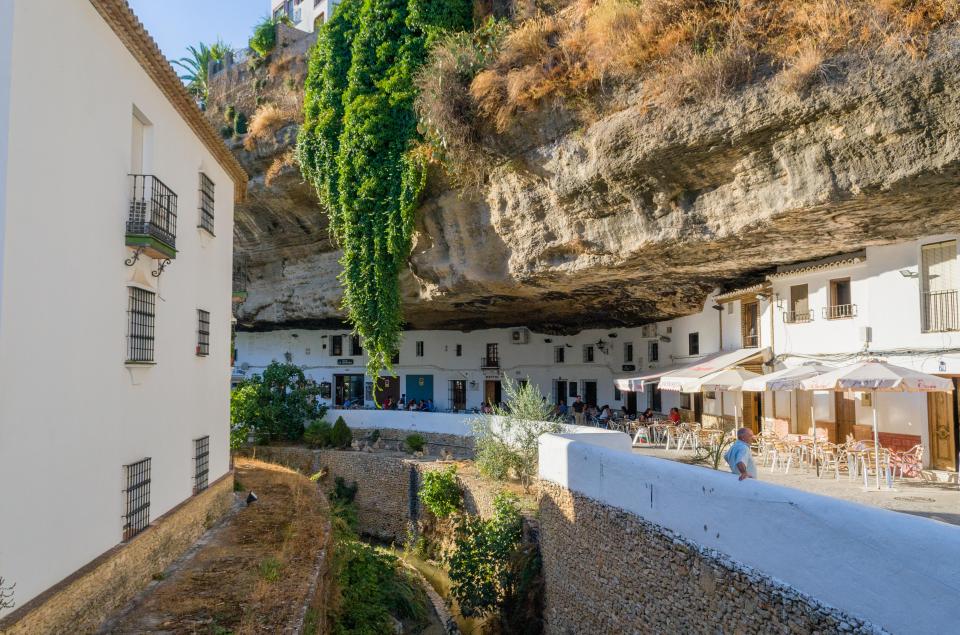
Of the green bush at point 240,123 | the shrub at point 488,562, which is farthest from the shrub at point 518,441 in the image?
the green bush at point 240,123

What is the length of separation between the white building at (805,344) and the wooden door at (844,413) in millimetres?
24

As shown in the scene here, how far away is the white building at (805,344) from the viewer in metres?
11.4

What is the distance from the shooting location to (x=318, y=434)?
73.4ft

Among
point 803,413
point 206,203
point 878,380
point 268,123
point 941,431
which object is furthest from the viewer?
point 268,123

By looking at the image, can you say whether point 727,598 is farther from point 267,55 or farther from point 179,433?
point 267,55

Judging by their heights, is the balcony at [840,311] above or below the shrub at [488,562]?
above

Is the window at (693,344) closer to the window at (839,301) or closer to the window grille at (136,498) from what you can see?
the window at (839,301)

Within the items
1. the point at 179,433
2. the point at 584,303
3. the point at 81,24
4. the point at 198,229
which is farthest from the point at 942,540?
the point at 584,303

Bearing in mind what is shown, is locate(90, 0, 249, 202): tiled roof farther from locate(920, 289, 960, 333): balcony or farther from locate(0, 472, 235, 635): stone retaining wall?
locate(920, 289, 960, 333): balcony

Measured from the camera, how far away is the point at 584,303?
20938mm

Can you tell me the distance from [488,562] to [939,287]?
965 cm

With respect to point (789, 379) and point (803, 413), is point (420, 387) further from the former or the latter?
point (789, 379)

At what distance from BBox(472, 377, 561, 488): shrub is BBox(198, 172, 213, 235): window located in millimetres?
7037

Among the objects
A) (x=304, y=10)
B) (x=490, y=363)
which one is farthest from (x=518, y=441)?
(x=304, y=10)
